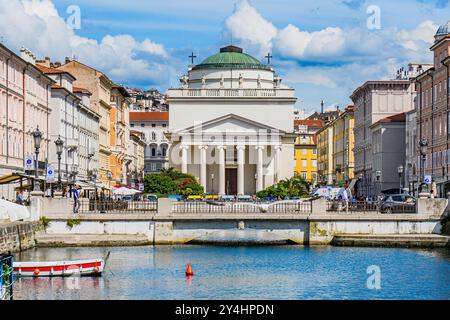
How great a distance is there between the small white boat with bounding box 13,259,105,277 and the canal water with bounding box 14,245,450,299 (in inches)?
14.8

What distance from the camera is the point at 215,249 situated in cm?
5397

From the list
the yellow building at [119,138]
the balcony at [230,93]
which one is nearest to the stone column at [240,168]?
the balcony at [230,93]

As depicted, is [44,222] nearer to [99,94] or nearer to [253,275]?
[253,275]

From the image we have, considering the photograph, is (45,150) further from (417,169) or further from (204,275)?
(204,275)

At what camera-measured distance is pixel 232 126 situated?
135 m

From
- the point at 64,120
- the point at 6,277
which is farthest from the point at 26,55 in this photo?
the point at 6,277

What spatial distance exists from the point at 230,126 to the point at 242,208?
251 feet

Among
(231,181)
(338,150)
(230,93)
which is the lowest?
(231,181)

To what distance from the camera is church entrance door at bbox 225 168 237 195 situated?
5566 inches

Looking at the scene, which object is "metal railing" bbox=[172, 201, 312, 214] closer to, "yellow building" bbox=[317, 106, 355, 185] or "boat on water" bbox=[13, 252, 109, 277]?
Result: "boat on water" bbox=[13, 252, 109, 277]

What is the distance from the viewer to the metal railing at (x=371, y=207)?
56.4 meters

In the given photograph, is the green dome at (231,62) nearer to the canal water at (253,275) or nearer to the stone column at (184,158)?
the stone column at (184,158)

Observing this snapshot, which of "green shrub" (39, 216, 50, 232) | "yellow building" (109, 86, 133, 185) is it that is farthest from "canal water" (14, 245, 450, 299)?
"yellow building" (109, 86, 133, 185)
